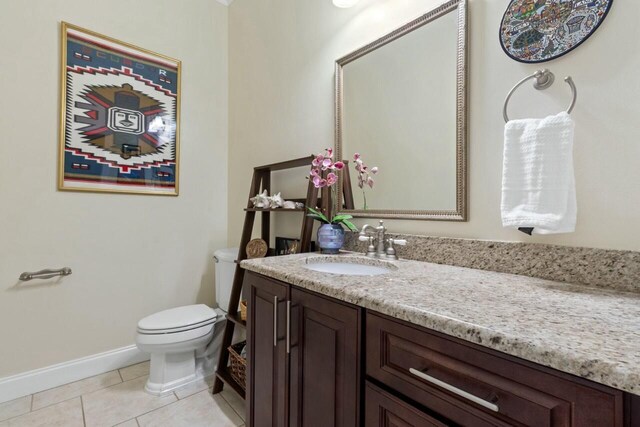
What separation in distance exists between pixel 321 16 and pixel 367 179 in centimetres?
104

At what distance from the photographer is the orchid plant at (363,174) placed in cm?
142

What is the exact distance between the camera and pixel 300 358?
93 cm

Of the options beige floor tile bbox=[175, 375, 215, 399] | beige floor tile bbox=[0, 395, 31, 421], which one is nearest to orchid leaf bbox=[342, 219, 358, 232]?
beige floor tile bbox=[175, 375, 215, 399]

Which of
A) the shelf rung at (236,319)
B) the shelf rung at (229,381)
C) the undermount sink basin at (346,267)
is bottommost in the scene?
the shelf rung at (229,381)

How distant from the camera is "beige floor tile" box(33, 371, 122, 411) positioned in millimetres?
1629

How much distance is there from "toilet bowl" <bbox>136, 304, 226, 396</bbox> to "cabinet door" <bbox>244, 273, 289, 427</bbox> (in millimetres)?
677

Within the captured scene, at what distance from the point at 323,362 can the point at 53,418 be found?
1648 mm

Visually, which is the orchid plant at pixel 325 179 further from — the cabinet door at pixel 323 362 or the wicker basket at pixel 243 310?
the wicker basket at pixel 243 310

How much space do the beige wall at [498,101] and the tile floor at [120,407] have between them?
1.38m

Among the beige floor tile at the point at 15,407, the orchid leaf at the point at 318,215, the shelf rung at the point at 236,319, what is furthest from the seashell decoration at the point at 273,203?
the beige floor tile at the point at 15,407

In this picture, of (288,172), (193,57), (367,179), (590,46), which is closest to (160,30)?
(193,57)

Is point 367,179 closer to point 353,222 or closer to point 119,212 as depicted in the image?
point 353,222

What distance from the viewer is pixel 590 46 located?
83cm

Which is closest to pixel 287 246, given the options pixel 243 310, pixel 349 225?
pixel 243 310
